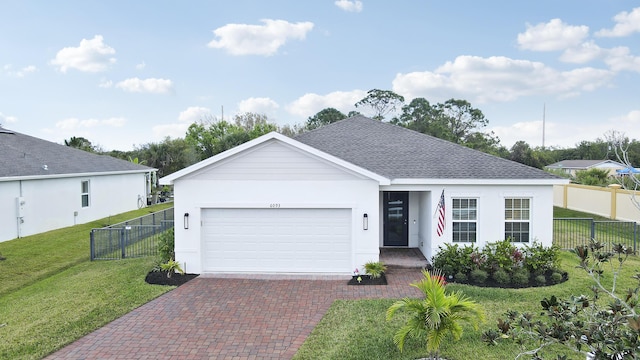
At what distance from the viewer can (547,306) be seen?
4.28m

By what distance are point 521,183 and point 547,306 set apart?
914 cm

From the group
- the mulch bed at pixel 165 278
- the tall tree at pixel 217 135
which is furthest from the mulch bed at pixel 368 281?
the tall tree at pixel 217 135

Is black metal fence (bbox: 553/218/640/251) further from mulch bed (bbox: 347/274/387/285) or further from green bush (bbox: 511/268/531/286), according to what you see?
mulch bed (bbox: 347/274/387/285)

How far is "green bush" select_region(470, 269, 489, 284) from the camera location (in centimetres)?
1115

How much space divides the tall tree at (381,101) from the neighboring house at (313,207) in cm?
4788

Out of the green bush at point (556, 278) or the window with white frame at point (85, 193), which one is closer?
the green bush at point (556, 278)

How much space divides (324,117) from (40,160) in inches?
1643

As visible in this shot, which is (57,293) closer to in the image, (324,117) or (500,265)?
(500,265)

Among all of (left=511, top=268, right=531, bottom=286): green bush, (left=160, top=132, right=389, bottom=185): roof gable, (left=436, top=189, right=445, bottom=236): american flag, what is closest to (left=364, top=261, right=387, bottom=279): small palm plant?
(left=436, top=189, right=445, bottom=236): american flag

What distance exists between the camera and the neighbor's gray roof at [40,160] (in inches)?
771

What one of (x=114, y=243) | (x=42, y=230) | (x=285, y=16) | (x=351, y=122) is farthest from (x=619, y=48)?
(x=42, y=230)

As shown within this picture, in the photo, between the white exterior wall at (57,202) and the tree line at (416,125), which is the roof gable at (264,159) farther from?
the tree line at (416,125)

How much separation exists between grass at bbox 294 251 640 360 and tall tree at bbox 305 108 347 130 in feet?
162

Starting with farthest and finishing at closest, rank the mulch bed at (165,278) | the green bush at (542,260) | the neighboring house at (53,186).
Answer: the neighboring house at (53,186), the green bush at (542,260), the mulch bed at (165,278)
